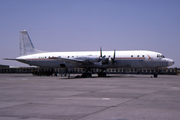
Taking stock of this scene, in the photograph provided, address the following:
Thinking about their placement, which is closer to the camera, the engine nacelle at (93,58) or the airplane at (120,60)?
the engine nacelle at (93,58)

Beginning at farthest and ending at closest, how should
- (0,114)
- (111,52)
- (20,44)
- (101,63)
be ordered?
1. (20,44)
2. (111,52)
3. (101,63)
4. (0,114)

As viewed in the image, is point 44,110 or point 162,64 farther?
point 162,64

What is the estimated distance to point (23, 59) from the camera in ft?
166

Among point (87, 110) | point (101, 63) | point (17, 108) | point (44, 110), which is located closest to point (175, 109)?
point (87, 110)

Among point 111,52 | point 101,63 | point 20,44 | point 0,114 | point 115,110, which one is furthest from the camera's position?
point 20,44

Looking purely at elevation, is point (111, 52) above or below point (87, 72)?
above

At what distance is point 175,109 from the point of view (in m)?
9.39

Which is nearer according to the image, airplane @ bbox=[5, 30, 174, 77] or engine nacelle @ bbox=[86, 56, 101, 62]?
engine nacelle @ bbox=[86, 56, 101, 62]

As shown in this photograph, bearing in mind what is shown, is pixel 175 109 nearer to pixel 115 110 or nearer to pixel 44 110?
pixel 115 110

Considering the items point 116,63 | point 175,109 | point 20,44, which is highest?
point 20,44

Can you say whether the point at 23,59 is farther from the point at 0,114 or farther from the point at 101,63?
the point at 0,114

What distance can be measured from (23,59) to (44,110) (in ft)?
142

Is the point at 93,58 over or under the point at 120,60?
over

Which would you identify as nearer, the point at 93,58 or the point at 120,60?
the point at 93,58
